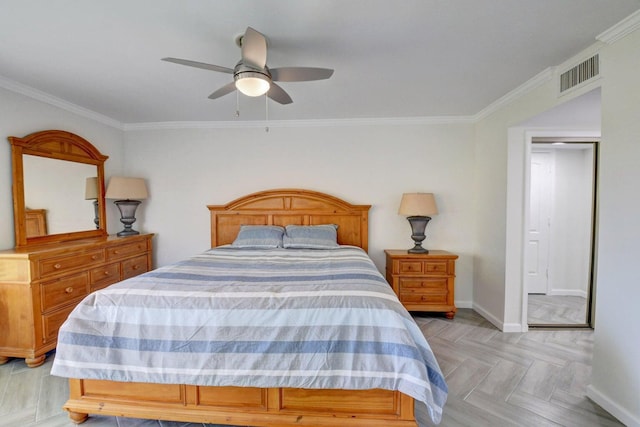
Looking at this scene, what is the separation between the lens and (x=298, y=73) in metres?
1.96

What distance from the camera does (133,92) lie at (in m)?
2.95

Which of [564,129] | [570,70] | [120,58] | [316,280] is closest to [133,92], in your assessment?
[120,58]

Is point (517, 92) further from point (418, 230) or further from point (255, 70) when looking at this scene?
point (255, 70)

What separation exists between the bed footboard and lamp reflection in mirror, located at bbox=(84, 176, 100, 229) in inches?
98.4

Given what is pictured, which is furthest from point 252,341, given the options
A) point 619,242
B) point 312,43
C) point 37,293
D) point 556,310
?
point 556,310

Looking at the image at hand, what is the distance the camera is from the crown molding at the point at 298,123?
12.3ft

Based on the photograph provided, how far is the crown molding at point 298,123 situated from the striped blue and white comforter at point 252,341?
106 inches

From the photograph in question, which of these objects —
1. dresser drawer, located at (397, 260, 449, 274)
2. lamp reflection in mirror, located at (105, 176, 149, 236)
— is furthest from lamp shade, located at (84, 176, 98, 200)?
dresser drawer, located at (397, 260, 449, 274)

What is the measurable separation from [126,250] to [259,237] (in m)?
1.66

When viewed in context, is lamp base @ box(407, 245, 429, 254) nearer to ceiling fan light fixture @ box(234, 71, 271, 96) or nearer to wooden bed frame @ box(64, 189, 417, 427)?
wooden bed frame @ box(64, 189, 417, 427)

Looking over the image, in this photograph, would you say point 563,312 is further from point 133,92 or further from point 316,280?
point 133,92

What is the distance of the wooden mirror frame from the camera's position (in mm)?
2750

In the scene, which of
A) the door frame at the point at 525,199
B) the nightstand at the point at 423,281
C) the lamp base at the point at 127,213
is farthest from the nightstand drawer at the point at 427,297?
the lamp base at the point at 127,213

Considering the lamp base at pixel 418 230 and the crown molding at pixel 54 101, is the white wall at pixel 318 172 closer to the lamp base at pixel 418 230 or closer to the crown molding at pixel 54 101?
the lamp base at pixel 418 230
